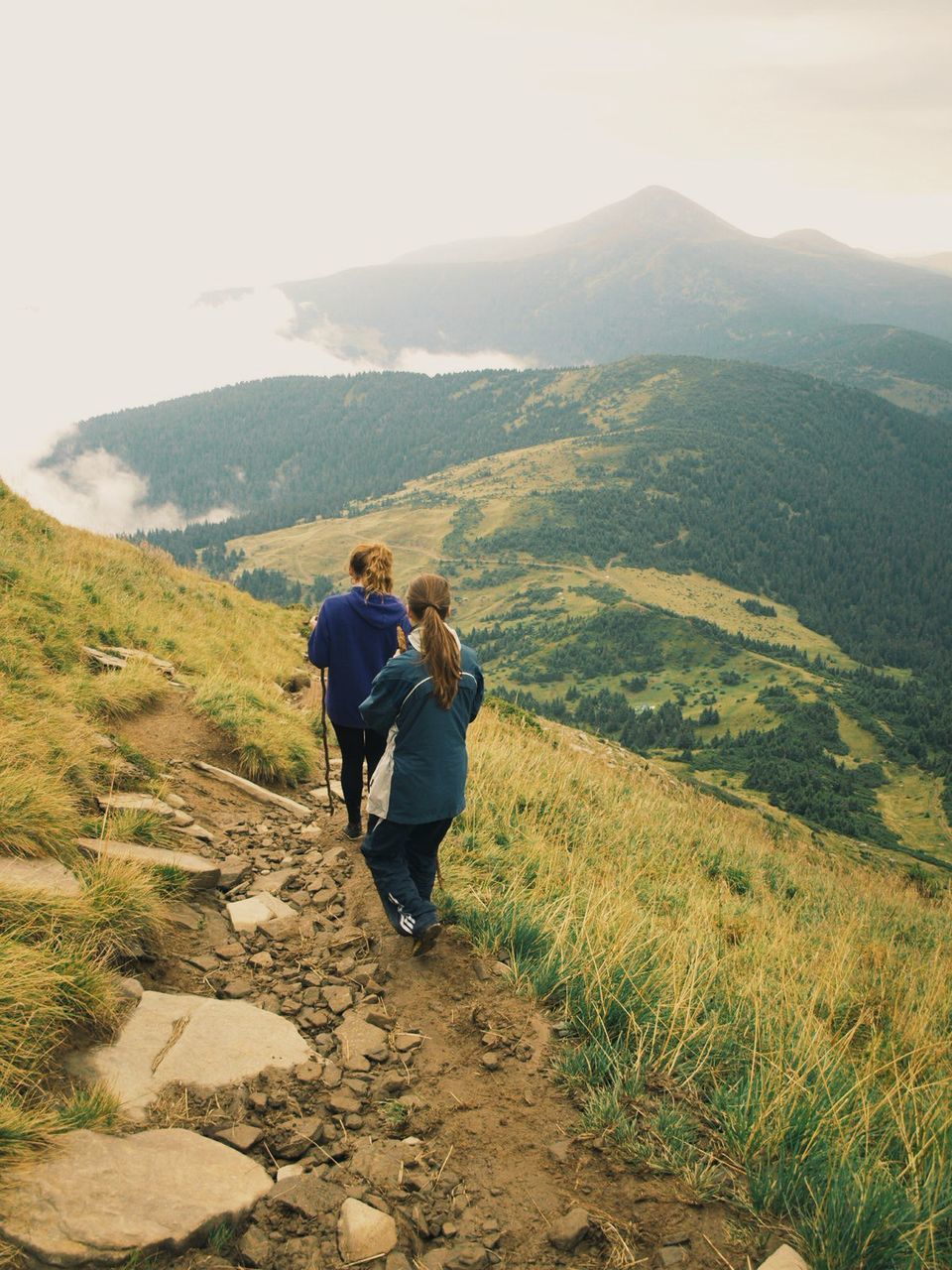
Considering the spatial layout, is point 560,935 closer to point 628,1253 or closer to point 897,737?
point 628,1253

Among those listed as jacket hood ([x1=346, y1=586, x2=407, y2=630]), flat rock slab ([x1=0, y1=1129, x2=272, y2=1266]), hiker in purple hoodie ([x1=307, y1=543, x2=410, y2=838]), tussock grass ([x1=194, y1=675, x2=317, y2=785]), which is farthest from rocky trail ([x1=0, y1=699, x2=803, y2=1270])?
tussock grass ([x1=194, y1=675, x2=317, y2=785])

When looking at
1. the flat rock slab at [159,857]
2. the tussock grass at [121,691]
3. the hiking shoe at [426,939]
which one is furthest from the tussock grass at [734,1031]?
the tussock grass at [121,691]

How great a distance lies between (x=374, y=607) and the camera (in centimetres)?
639

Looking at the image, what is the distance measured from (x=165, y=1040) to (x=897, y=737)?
6500 inches

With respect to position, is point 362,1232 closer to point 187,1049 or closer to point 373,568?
point 187,1049

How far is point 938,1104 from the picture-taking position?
12.2 feet

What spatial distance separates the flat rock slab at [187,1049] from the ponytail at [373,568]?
3414 millimetres

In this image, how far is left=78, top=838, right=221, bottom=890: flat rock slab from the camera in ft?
16.0

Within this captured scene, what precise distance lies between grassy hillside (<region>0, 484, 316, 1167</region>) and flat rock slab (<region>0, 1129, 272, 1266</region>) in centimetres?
16

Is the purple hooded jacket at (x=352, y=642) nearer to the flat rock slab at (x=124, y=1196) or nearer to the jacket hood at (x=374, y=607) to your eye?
the jacket hood at (x=374, y=607)

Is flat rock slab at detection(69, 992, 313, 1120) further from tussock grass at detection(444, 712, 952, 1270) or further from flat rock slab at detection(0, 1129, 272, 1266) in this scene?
tussock grass at detection(444, 712, 952, 1270)

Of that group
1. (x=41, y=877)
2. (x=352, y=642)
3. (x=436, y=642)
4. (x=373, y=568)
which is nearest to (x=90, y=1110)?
(x=41, y=877)

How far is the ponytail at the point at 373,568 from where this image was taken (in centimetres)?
631

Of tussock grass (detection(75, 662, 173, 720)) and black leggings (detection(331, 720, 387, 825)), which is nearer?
black leggings (detection(331, 720, 387, 825))
